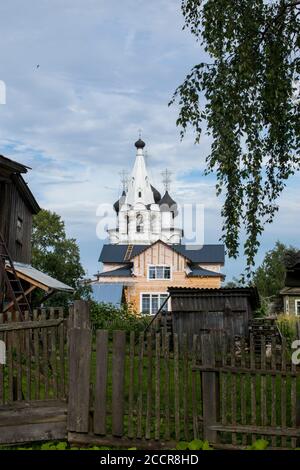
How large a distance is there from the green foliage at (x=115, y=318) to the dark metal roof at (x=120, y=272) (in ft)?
58.2

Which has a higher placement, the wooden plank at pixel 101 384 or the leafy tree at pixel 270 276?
the leafy tree at pixel 270 276

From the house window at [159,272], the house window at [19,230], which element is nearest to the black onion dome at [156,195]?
the house window at [159,272]

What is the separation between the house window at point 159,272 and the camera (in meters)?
53.3

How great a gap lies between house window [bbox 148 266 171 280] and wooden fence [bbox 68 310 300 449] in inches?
1740

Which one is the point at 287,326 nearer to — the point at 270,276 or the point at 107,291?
the point at 107,291

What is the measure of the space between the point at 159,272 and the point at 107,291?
4.64m

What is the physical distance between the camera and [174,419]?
892cm

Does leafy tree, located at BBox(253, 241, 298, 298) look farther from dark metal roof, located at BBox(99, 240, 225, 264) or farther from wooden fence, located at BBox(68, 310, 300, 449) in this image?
wooden fence, located at BBox(68, 310, 300, 449)

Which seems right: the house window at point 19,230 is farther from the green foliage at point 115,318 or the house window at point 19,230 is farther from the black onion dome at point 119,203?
the black onion dome at point 119,203

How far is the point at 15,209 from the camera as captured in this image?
2970 centimetres

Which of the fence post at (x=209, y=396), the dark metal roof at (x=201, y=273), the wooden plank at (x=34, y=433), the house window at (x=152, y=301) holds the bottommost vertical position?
the wooden plank at (x=34, y=433)
